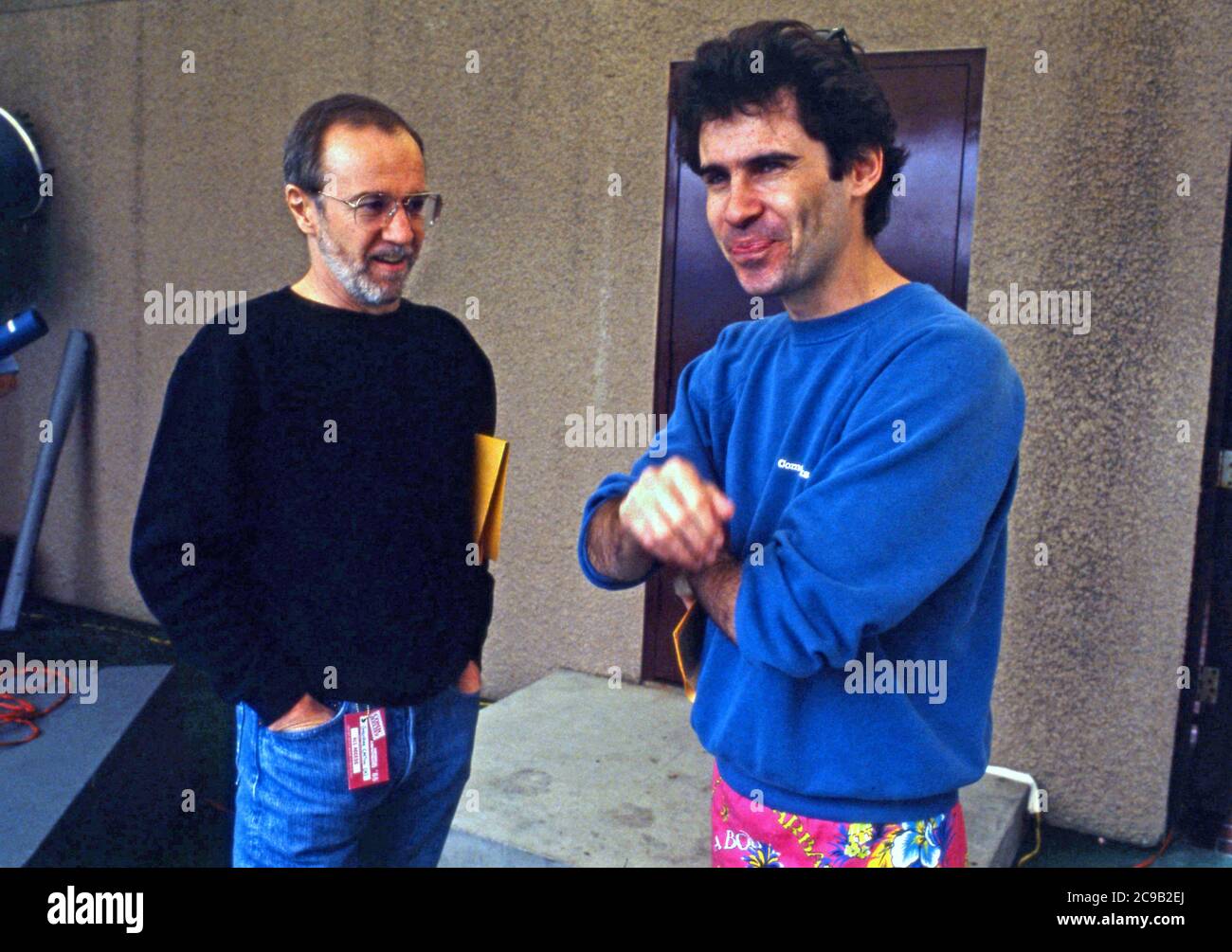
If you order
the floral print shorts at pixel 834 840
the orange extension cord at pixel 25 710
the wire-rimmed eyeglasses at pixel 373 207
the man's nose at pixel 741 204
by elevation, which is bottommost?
the orange extension cord at pixel 25 710

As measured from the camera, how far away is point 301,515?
1544 millimetres

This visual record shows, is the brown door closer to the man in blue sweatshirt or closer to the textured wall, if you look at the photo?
the textured wall

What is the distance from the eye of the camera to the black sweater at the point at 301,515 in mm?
1500

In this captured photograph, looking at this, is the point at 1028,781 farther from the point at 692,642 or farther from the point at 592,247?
the point at 592,247

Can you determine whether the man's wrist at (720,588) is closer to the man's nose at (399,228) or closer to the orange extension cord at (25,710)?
the man's nose at (399,228)

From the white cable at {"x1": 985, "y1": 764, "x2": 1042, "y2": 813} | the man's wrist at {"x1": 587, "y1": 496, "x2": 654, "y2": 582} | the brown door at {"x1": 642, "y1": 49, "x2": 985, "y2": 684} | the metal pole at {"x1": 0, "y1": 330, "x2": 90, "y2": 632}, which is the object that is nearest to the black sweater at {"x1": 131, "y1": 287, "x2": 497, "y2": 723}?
the man's wrist at {"x1": 587, "y1": 496, "x2": 654, "y2": 582}

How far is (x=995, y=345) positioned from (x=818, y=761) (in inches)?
21.2

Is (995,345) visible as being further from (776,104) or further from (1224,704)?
(1224,704)

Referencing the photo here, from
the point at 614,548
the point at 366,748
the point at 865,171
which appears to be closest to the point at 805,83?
the point at 865,171

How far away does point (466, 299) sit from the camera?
4113mm

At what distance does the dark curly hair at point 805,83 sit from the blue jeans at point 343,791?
1.03 m

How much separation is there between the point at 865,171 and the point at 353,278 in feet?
2.61

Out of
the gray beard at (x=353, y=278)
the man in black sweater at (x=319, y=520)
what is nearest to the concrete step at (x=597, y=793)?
the man in black sweater at (x=319, y=520)

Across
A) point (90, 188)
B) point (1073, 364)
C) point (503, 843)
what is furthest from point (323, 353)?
point (90, 188)
